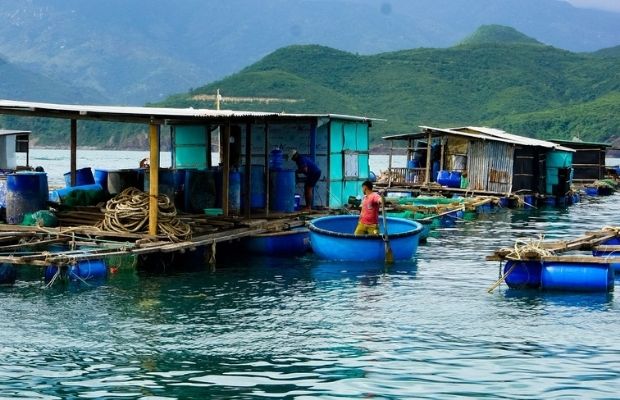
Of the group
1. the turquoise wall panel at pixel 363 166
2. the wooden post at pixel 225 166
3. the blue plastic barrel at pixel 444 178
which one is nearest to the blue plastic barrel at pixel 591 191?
the blue plastic barrel at pixel 444 178

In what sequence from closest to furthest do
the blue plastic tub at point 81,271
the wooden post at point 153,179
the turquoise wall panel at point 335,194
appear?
the blue plastic tub at point 81,271 → the wooden post at point 153,179 → the turquoise wall panel at point 335,194

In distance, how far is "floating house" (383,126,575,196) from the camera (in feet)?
139

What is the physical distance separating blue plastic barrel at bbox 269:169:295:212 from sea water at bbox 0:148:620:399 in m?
4.50

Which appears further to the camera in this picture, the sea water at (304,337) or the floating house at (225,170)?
the floating house at (225,170)

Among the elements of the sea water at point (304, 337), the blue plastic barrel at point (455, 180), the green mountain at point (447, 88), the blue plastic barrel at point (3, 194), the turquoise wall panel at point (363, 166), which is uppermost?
the green mountain at point (447, 88)

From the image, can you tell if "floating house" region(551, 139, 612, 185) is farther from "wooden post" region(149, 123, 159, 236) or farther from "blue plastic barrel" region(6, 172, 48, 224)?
"wooden post" region(149, 123, 159, 236)

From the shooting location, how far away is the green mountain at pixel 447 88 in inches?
5172

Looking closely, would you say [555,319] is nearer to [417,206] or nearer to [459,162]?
[417,206]

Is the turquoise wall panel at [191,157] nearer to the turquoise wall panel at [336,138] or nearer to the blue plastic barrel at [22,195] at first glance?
the turquoise wall panel at [336,138]

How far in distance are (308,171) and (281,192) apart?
1.18 meters

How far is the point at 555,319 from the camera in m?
16.0

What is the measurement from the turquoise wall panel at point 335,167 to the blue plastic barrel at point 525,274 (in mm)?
10341

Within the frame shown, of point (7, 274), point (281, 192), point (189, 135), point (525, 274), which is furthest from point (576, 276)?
point (189, 135)

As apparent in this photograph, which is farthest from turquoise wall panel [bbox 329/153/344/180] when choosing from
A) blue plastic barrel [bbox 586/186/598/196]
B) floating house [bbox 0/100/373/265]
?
blue plastic barrel [bbox 586/186/598/196]
